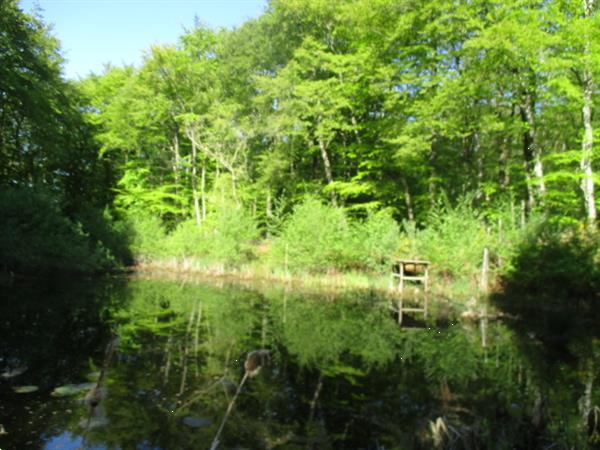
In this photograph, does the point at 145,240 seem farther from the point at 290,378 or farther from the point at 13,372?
the point at 290,378

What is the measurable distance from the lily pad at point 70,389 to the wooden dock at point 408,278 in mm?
8665

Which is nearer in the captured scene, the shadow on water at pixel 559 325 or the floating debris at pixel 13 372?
the shadow on water at pixel 559 325

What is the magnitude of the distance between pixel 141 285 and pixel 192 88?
16001mm

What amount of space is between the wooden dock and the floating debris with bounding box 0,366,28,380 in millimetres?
9196

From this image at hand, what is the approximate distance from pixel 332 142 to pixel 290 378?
23.3m

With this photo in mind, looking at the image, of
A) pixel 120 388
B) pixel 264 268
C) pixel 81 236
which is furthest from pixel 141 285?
pixel 120 388

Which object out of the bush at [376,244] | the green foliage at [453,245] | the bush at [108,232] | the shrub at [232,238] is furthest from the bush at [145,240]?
the green foliage at [453,245]

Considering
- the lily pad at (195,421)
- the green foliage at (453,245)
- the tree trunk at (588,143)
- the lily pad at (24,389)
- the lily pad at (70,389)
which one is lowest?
the lily pad at (195,421)

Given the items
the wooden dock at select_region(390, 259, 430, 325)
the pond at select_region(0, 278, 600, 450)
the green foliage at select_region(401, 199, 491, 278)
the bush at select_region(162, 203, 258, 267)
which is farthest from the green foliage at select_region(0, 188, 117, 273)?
the green foliage at select_region(401, 199, 491, 278)

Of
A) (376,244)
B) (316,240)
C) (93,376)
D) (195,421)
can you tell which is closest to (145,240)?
(316,240)

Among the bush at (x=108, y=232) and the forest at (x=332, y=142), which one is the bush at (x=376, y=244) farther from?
the bush at (x=108, y=232)

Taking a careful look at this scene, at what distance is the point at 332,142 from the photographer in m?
29.4

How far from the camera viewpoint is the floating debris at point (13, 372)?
7029 mm

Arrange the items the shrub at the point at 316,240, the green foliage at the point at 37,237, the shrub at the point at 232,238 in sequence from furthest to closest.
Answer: the shrub at the point at 232,238 → the shrub at the point at 316,240 → the green foliage at the point at 37,237
